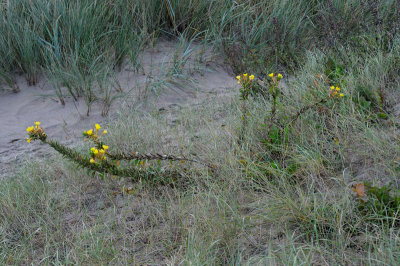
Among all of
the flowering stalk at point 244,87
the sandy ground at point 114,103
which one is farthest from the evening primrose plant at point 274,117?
the sandy ground at point 114,103

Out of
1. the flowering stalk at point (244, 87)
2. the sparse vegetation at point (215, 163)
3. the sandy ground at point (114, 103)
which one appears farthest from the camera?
the sandy ground at point (114, 103)

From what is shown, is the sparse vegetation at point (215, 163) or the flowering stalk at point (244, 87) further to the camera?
the flowering stalk at point (244, 87)

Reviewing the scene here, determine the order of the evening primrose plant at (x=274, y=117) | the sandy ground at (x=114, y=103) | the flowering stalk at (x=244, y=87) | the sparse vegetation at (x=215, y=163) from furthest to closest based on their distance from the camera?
the sandy ground at (x=114, y=103)
the flowering stalk at (x=244, y=87)
the evening primrose plant at (x=274, y=117)
the sparse vegetation at (x=215, y=163)

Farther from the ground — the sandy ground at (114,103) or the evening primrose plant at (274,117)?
the evening primrose plant at (274,117)

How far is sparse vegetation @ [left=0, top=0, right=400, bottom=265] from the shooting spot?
189 cm

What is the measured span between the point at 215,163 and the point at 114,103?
1.97 metres

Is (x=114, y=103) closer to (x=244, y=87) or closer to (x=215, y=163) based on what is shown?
(x=244, y=87)

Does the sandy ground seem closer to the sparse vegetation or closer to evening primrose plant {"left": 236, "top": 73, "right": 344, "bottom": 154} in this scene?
the sparse vegetation

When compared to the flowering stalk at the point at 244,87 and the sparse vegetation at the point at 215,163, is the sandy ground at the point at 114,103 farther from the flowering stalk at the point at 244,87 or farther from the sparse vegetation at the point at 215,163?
the flowering stalk at the point at 244,87

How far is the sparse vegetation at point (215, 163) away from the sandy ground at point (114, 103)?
0.10m

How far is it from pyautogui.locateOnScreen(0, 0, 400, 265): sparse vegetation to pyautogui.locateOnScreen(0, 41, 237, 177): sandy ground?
4.1 inches

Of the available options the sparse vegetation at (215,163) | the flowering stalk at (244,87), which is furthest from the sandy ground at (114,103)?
the flowering stalk at (244,87)

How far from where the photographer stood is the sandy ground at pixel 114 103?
3662 mm

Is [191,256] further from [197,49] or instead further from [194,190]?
[197,49]
